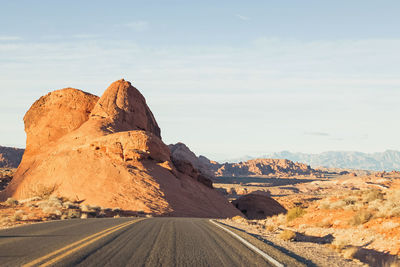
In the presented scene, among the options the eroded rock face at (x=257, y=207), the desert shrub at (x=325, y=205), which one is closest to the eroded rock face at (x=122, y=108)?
the eroded rock face at (x=257, y=207)

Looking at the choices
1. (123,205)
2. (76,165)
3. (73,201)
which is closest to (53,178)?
(76,165)

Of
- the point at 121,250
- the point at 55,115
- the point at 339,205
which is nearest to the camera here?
the point at 121,250

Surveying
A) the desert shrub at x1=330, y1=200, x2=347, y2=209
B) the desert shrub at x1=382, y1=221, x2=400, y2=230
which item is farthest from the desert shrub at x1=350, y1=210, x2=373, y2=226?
the desert shrub at x1=330, y1=200, x2=347, y2=209

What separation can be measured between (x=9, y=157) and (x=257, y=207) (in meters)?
128

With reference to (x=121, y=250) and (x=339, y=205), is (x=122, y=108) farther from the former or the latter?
(x=121, y=250)

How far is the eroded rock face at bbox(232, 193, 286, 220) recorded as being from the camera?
2059 inches

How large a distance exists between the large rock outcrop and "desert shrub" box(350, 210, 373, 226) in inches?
731

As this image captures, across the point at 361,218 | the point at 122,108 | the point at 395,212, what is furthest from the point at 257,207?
the point at 395,212

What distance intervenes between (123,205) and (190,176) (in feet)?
51.0

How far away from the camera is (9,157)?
145m

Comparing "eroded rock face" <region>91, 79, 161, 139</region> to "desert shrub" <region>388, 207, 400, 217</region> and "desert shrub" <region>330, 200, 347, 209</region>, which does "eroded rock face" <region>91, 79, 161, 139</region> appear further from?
"desert shrub" <region>388, 207, 400, 217</region>

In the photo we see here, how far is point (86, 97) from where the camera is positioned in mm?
51062

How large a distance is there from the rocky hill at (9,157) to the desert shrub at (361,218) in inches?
5736

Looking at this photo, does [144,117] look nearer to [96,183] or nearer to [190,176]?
[190,176]
